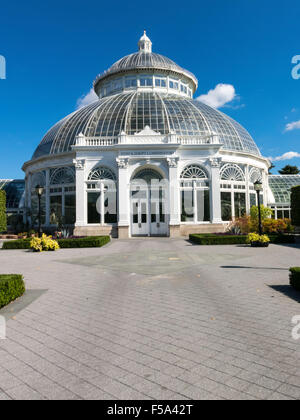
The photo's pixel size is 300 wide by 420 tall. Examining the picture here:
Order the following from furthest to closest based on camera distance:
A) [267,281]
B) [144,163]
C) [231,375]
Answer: [144,163] → [267,281] → [231,375]

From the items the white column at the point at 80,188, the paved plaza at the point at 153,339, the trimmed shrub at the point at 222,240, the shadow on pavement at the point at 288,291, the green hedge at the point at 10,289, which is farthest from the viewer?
the white column at the point at 80,188

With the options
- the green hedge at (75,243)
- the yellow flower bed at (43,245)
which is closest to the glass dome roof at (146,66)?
the green hedge at (75,243)

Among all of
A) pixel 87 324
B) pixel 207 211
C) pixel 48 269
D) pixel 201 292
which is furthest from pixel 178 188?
pixel 87 324

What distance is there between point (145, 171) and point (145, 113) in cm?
662

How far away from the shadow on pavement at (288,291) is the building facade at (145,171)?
19397 mm

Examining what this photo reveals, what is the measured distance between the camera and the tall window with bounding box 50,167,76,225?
102ft

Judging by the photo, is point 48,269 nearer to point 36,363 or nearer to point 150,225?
point 36,363

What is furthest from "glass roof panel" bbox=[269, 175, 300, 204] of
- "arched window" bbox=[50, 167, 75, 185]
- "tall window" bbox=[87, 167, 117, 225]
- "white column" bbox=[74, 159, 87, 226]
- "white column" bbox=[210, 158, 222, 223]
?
"arched window" bbox=[50, 167, 75, 185]

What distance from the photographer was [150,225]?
2962cm

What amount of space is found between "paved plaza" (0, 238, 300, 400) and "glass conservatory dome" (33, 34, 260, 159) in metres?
23.5

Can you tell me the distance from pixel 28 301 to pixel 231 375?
19.3ft

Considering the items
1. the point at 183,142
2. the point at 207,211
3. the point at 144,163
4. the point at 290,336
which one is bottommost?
the point at 290,336

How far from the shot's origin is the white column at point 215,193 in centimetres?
2936

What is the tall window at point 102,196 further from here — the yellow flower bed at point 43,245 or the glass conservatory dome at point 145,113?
the yellow flower bed at point 43,245
